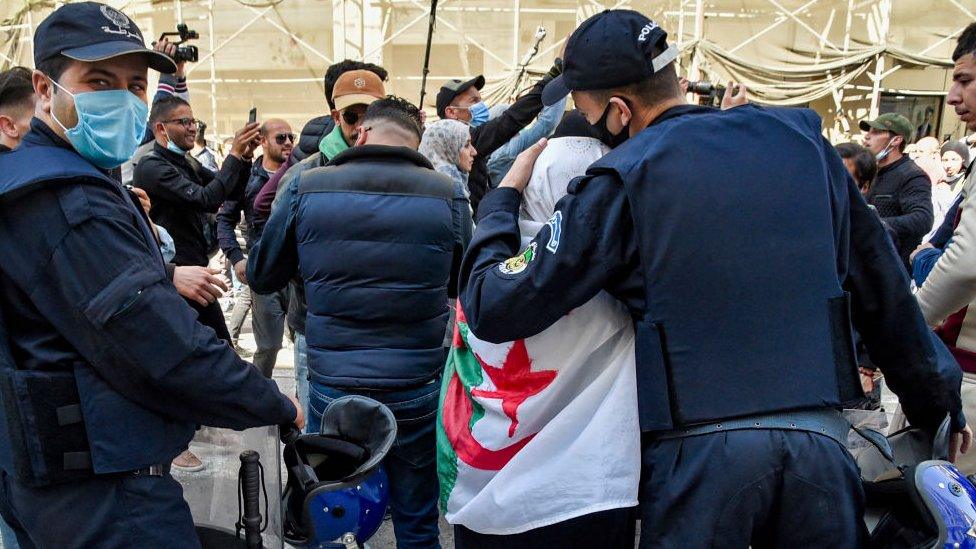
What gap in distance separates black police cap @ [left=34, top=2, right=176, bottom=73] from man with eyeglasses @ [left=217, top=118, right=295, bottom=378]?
8.95 feet

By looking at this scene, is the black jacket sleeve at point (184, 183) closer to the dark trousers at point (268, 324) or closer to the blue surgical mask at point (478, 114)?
the dark trousers at point (268, 324)

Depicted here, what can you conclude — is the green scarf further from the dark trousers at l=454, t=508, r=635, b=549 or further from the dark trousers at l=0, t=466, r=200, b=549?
the dark trousers at l=454, t=508, r=635, b=549

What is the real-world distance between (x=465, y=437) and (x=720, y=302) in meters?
0.73

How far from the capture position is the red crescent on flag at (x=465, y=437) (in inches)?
67.6

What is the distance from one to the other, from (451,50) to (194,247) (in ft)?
33.7

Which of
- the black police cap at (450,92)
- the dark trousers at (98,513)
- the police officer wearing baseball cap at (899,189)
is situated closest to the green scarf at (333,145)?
the black police cap at (450,92)

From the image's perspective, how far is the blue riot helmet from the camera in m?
1.83

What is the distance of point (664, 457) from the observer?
156 cm

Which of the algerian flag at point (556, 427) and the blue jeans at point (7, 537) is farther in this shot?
the blue jeans at point (7, 537)

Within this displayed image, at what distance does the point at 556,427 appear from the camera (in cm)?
164

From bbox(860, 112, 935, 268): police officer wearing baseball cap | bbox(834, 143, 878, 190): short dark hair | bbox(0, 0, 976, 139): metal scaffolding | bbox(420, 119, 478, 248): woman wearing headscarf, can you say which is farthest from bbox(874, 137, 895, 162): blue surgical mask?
bbox(0, 0, 976, 139): metal scaffolding

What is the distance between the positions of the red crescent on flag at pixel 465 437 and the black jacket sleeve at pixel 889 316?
2.90 ft

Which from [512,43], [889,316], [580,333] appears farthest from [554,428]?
[512,43]

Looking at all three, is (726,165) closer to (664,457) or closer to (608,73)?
(608,73)
